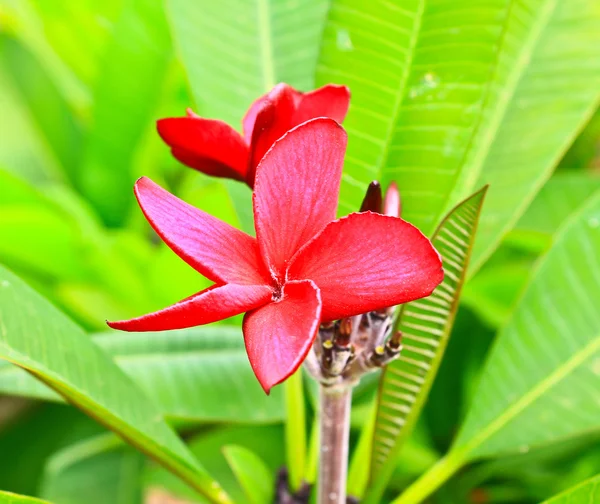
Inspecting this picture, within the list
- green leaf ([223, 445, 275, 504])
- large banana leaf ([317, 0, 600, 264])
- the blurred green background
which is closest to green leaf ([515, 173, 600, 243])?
the blurred green background

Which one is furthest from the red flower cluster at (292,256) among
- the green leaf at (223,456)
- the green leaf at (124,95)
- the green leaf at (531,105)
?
the green leaf at (124,95)

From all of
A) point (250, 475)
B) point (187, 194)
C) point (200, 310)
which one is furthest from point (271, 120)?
point (187, 194)

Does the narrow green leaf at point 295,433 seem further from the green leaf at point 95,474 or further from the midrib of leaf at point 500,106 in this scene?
the green leaf at point 95,474

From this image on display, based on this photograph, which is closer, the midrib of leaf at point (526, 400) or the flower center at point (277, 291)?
the flower center at point (277, 291)

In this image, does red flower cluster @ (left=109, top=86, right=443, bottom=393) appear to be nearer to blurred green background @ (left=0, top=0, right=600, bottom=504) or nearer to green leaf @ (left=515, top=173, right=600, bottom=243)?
blurred green background @ (left=0, top=0, right=600, bottom=504)

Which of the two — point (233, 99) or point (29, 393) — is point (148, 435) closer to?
point (29, 393)

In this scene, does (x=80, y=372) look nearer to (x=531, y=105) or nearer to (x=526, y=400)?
(x=526, y=400)
